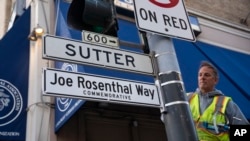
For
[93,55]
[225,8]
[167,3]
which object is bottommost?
[93,55]

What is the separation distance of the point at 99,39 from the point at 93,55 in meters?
0.23

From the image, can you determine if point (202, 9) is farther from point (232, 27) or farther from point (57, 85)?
point (57, 85)

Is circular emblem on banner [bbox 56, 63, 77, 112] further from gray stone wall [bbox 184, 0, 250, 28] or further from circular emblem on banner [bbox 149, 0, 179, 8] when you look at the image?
gray stone wall [bbox 184, 0, 250, 28]

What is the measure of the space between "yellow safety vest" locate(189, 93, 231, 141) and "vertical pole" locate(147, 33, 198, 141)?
67 centimetres

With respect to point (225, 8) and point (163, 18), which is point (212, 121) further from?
point (225, 8)

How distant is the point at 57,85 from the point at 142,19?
100cm

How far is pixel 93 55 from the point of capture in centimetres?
357

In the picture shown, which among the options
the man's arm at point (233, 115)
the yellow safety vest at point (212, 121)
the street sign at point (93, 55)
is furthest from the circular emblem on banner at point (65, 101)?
the man's arm at point (233, 115)

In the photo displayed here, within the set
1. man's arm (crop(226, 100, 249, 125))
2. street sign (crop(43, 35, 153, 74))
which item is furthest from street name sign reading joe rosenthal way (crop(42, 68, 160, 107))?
man's arm (crop(226, 100, 249, 125))

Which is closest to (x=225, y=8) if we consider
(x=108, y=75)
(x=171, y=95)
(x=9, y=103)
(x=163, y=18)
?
(x=108, y=75)

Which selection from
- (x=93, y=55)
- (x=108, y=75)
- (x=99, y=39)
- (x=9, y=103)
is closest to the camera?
(x=93, y=55)

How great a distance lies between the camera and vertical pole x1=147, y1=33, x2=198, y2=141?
3039 millimetres

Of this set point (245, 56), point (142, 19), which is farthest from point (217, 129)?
point (245, 56)

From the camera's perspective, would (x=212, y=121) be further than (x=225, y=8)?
No
